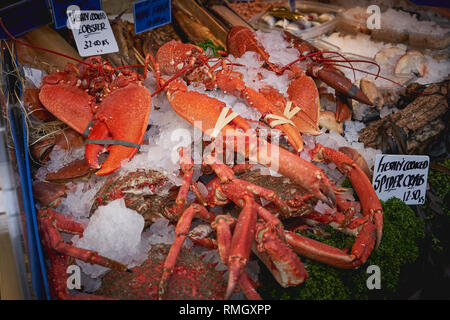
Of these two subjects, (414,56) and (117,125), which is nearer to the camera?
(117,125)

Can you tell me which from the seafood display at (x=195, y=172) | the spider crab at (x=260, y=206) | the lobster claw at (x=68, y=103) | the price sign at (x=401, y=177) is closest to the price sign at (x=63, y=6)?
the seafood display at (x=195, y=172)

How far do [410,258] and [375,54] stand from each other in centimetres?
209

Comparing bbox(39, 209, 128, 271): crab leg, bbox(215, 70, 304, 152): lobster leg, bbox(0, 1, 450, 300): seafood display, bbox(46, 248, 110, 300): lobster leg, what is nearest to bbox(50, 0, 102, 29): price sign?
bbox(0, 1, 450, 300): seafood display

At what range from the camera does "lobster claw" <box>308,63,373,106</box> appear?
7.38ft

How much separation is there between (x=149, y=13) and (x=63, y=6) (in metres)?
0.57

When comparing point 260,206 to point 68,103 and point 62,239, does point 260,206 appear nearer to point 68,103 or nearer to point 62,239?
point 62,239

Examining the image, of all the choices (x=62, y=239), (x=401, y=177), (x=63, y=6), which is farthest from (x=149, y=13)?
(x=401, y=177)

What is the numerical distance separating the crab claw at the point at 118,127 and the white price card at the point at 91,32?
49 cm

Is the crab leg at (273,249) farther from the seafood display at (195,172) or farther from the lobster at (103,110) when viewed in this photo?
the lobster at (103,110)

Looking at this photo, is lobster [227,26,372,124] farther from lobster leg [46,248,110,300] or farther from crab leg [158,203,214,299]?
lobster leg [46,248,110,300]

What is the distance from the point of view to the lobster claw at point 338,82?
2250 millimetres

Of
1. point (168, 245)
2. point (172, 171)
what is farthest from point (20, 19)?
point (168, 245)

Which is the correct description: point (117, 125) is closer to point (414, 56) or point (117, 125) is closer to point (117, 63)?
point (117, 63)

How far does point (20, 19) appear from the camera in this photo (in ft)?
5.98
